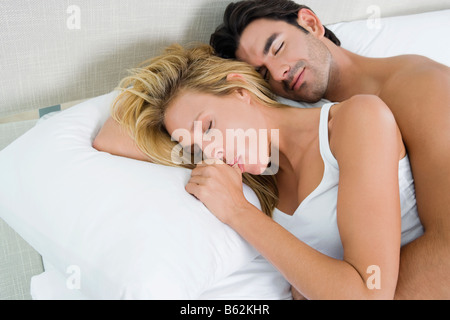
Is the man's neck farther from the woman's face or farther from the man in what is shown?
the woman's face

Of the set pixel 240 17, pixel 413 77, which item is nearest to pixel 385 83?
pixel 413 77

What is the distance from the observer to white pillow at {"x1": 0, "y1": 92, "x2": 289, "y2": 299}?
34.9 inches

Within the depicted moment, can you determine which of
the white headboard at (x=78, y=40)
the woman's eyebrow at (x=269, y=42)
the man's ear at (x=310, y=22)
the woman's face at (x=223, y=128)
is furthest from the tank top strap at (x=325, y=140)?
the white headboard at (x=78, y=40)

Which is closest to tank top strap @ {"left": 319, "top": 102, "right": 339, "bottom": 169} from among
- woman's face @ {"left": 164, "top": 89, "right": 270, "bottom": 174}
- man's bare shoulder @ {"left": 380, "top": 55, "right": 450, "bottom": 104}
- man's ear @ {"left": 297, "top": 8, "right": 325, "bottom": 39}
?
woman's face @ {"left": 164, "top": 89, "right": 270, "bottom": 174}

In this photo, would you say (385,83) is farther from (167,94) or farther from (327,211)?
(167,94)

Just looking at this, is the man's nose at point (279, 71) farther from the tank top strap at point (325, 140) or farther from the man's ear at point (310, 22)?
the tank top strap at point (325, 140)

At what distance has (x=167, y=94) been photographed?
4.18 ft

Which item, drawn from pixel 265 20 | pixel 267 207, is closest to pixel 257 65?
pixel 265 20

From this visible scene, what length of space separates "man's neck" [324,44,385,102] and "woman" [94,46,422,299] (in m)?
0.29

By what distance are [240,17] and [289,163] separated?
54cm

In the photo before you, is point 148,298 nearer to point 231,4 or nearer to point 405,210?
point 405,210

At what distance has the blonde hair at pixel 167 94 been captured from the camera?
1241 millimetres

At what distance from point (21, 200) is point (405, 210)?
955 mm
